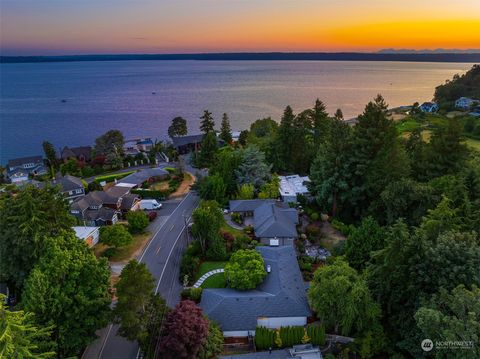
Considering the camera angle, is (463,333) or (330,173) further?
(330,173)

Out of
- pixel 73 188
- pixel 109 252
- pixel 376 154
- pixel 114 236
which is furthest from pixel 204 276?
pixel 73 188

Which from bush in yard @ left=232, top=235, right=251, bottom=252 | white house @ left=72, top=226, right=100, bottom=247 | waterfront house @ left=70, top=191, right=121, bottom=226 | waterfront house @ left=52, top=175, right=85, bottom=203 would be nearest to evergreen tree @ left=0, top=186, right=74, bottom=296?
white house @ left=72, top=226, right=100, bottom=247

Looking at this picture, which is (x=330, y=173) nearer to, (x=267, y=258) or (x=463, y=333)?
(x=267, y=258)

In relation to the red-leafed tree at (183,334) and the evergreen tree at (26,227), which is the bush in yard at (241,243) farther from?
the evergreen tree at (26,227)

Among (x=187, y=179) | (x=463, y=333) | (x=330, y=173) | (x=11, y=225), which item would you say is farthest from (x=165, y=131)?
(x=463, y=333)

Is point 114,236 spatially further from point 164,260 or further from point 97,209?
point 97,209

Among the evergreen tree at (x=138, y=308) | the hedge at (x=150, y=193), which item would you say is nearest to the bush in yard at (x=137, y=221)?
the hedge at (x=150, y=193)
